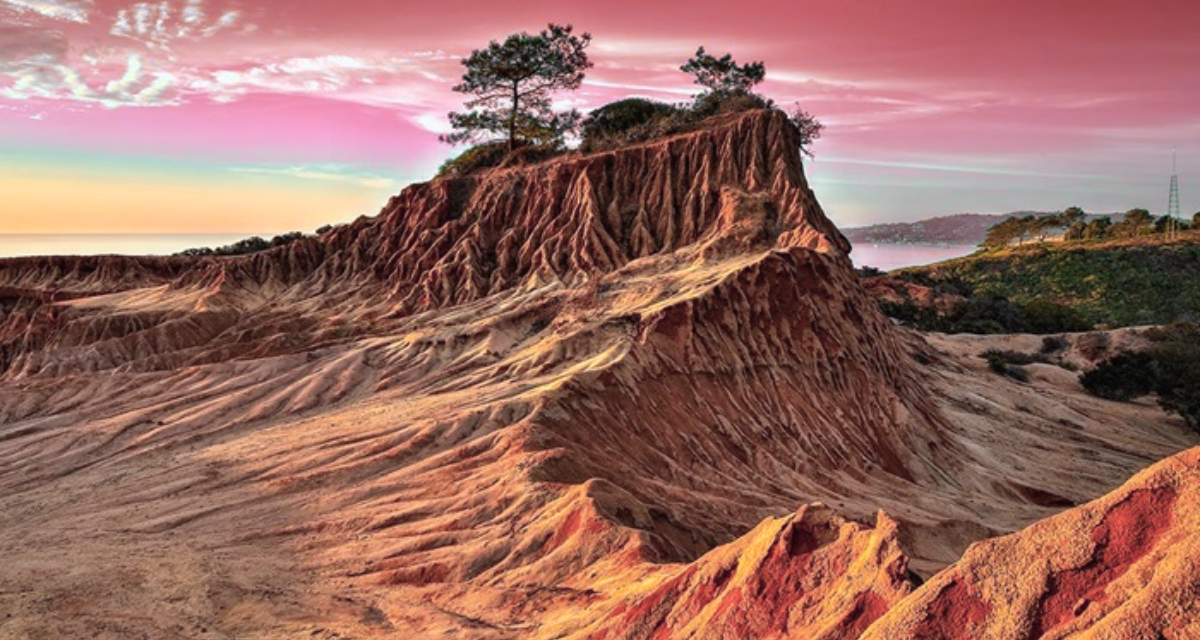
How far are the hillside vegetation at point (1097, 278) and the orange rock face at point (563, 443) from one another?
115ft

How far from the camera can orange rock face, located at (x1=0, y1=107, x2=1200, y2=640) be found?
1208 centimetres

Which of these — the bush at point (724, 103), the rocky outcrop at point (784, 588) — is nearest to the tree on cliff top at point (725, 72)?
the bush at point (724, 103)

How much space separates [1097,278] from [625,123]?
58.4m

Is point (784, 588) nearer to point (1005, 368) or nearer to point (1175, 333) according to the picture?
point (1005, 368)

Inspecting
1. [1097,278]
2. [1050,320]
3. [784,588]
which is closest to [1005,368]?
[1050,320]

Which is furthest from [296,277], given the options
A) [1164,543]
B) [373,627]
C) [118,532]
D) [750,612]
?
[1164,543]

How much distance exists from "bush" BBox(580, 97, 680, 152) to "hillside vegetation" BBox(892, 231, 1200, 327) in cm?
3381

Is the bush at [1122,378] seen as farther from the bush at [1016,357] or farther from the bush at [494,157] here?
the bush at [494,157]

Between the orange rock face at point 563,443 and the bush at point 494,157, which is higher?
the bush at point 494,157

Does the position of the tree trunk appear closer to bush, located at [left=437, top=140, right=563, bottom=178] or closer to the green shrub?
bush, located at [left=437, top=140, right=563, bottom=178]

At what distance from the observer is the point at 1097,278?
8512 cm

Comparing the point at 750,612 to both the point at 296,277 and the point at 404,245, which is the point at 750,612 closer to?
the point at 404,245

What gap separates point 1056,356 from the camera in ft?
187

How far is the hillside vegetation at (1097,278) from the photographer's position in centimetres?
7731
